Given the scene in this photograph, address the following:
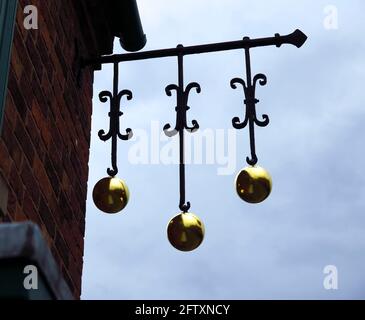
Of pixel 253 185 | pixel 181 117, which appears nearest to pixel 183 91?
pixel 181 117

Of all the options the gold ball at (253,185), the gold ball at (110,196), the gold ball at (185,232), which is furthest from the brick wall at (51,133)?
the gold ball at (253,185)

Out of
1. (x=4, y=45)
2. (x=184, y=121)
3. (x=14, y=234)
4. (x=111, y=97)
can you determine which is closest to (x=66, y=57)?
(x=111, y=97)

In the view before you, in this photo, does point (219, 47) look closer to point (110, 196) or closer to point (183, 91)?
point (183, 91)

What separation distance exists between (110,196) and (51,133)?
610mm

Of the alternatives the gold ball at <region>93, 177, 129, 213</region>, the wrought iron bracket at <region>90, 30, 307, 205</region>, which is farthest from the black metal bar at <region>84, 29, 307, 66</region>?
the gold ball at <region>93, 177, 129, 213</region>

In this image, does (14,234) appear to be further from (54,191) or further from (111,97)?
(111,97)

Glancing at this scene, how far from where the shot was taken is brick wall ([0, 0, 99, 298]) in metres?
2.57

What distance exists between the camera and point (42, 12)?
310 cm

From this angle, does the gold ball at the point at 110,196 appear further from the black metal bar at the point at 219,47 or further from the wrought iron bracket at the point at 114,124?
the black metal bar at the point at 219,47

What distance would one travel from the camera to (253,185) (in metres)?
3.43

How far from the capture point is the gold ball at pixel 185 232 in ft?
11.0

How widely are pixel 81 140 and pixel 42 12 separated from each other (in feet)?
3.03

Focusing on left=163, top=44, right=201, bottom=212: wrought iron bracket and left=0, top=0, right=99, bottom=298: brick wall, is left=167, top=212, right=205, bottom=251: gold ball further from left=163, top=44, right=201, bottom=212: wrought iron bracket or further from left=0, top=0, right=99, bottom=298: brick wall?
left=0, top=0, right=99, bottom=298: brick wall

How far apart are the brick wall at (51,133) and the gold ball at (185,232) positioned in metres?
0.55
